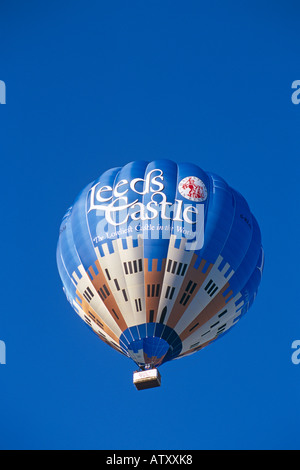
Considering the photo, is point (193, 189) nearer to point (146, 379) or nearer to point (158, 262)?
point (158, 262)

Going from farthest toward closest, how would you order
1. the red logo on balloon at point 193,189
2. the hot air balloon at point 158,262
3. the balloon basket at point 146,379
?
the red logo on balloon at point 193,189
the hot air balloon at point 158,262
the balloon basket at point 146,379

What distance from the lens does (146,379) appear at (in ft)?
91.1

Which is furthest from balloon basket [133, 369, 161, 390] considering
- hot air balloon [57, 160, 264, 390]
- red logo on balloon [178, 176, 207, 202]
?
red logo on balloon [178, 176, 207, 202]

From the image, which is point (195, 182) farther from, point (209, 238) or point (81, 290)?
point (81, 290)

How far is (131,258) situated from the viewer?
28.3m

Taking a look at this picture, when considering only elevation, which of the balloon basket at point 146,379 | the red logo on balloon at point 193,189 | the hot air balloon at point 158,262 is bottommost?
the balloon basket at point 146,379

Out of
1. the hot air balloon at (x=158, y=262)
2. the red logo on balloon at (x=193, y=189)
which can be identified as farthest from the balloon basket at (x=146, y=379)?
the red logo on balloon at (x=193, y=189)

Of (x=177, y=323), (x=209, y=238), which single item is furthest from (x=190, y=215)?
(x=177, y=323)

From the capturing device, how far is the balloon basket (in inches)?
1093

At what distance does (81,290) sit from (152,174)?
14.1 ft

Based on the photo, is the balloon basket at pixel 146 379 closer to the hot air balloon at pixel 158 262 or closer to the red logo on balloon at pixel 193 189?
the hot air balloon at pixel 158 262

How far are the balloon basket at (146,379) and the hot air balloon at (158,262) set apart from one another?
0.10ft

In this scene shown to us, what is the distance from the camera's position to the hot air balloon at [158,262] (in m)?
28.2

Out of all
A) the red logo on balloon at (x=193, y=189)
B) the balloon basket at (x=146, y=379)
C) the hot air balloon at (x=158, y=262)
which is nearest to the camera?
the balloon basket at (x=146, y=379)
